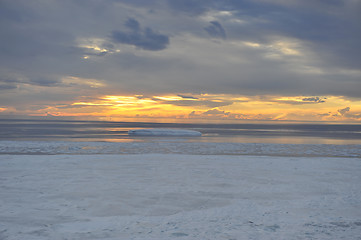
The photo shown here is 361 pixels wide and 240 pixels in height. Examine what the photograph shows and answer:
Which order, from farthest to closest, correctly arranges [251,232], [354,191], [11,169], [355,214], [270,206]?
1. [11,169]
2. [354,191]
3. [270,206]
4. [355,214]
5. [251,232]

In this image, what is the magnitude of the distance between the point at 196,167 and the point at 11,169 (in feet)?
20.6

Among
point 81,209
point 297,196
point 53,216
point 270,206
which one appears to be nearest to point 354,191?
point 297,196

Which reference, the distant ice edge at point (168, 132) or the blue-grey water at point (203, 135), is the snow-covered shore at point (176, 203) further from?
the distant ice edge at point (168, 132)

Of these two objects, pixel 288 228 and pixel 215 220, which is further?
pixel 215 220

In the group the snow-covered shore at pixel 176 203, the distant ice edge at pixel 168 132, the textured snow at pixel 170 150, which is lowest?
the textured snow at pixel 170 150

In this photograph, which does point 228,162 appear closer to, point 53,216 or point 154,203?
point 154,203

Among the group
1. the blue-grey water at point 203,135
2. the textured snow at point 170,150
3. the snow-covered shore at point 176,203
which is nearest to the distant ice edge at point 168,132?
the blue-grey water at point 203,135

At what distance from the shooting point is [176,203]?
6020 millimetres

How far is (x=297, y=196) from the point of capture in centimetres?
675

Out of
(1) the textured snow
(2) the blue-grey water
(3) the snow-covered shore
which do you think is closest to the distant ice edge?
(2) the blue-grey water

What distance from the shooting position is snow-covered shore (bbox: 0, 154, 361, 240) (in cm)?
453

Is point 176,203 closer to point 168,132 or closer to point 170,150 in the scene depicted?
point 170,150

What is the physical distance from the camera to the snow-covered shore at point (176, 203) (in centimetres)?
453

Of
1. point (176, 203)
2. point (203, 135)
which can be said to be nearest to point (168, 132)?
point (203, 135)
